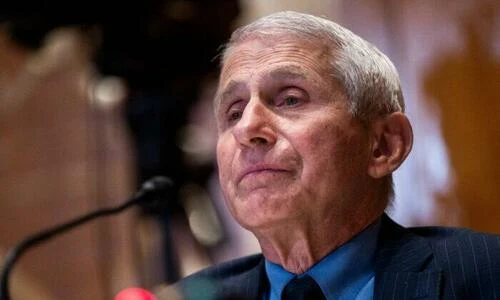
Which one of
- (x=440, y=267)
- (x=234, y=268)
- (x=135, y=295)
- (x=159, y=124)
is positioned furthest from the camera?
(x=159, y=124)

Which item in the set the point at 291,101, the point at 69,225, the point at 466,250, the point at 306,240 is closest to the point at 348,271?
the point at 306,240

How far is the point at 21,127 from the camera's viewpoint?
3947 millimetres

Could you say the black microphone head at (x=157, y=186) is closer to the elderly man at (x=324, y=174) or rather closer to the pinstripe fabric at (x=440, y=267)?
the elderly man at (x=324, y=174)

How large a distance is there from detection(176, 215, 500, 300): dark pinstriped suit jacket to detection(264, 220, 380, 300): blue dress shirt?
0.10 feet

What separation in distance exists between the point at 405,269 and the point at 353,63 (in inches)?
14.8

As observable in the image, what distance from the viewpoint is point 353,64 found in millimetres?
1652

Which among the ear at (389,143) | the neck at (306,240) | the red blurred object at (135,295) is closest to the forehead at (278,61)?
the ear at (389,143)

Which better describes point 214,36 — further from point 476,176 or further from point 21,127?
point 21,127

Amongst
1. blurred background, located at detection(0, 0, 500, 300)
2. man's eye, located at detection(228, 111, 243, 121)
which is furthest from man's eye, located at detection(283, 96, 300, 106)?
blurred background, located at detection(0, 0, 500, 300)

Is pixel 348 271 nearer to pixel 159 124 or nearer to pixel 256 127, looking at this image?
pixel 256 127

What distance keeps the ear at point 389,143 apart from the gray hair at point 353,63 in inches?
0.8

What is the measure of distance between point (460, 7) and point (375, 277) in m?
1.18

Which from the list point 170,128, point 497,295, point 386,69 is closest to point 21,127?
point 170,128

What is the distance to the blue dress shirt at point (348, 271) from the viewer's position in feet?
5.26
